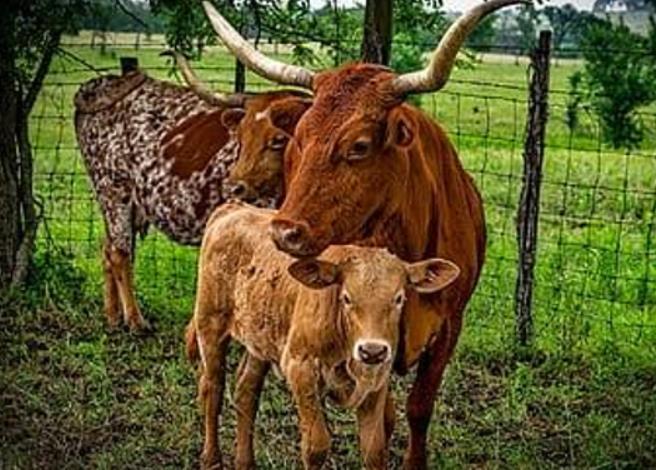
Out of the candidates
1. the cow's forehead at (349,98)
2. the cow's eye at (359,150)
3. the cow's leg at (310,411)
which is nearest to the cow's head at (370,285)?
the cow's leg at (310,411)

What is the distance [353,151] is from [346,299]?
500 mm

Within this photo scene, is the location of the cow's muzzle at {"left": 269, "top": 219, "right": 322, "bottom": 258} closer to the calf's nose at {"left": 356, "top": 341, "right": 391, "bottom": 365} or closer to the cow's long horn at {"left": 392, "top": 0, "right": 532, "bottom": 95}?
the calf's nose at {"left": 356, "top": 341, "right": 391, "bottom": 365}

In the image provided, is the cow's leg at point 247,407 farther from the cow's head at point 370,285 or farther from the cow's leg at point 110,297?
the cow's leg at point 110,297

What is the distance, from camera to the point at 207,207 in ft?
26.5

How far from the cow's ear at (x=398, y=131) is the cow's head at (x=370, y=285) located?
15.4 inches

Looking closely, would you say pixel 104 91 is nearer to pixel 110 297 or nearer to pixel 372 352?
pixel 110 297

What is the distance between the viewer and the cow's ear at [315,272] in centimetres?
441

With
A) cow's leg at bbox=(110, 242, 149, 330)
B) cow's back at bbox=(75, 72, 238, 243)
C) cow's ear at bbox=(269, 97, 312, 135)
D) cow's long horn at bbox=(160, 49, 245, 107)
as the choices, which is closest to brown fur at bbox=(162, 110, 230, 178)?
cow's back at bbox=(75, 72, 238, 243)

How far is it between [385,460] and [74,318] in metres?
3.98

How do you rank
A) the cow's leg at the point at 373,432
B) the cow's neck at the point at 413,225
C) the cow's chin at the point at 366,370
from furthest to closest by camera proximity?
the cow's neck at the point at 413,225
the cow's leg at the point at 373,432
the cow's chin at the point at 366,370

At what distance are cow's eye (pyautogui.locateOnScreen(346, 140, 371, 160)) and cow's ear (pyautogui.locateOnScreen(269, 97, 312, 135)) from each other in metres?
1.28

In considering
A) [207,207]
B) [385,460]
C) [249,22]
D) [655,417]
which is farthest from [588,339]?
[385,460]

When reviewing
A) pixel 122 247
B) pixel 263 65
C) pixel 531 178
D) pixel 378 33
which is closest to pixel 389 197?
pixel 263 65

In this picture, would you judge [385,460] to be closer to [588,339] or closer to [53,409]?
[53,409]
